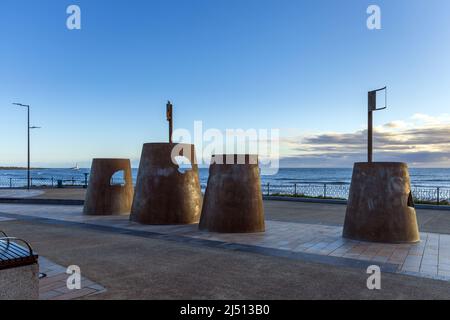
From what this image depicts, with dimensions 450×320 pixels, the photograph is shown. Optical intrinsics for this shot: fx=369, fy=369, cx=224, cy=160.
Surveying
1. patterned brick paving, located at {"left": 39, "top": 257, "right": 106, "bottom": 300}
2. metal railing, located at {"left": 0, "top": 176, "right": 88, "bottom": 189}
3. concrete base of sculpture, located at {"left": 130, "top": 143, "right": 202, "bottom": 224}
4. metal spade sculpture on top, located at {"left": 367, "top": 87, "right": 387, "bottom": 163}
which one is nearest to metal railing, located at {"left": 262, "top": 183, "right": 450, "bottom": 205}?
metal spade sculpture on top, located at {"left": 367, "top": 87, "right": 387, "bottom": 163}

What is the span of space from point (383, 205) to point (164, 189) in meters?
6.51

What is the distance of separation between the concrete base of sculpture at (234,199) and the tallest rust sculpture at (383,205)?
2.72 m

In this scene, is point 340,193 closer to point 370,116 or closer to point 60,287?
point 370,116

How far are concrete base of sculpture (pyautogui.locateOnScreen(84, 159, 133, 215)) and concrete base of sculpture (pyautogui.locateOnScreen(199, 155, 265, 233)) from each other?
5.32 m

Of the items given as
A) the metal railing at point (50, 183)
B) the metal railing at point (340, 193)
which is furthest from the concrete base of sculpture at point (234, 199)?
the metal railing at point (50, 183)

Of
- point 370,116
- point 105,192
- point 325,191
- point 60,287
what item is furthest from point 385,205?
point 325,191

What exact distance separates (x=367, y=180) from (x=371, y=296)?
178 inches

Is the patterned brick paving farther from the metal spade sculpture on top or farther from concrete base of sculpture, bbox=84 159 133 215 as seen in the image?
concrete base of sculpture, bbox=84 159 133 215

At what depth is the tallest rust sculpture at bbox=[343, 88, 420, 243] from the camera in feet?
28.9

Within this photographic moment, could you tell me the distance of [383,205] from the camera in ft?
29.0

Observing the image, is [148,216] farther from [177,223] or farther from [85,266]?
[85,266]

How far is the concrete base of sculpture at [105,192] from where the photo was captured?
14438 millimetres

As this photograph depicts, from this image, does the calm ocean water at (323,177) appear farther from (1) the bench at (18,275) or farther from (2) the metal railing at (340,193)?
(1) the bench at (18,275)

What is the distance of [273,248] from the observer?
326 inches
